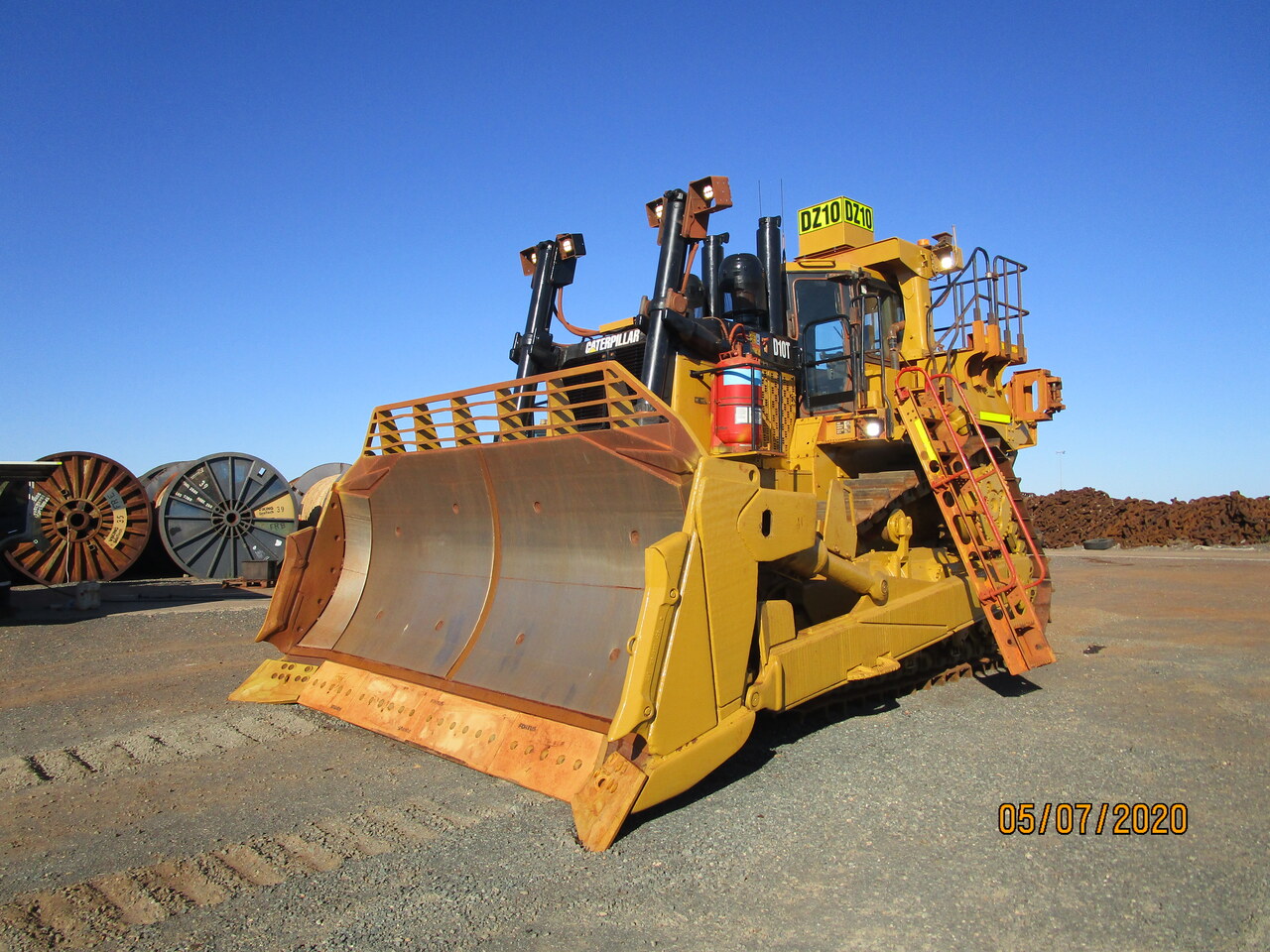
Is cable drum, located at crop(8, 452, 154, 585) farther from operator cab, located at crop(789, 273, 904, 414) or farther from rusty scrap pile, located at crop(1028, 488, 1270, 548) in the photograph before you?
rusty scrap pile, located at crop(1028, 488, 1270, 548)

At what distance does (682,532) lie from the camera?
376cm

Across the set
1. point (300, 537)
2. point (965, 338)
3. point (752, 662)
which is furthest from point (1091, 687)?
point (300, 537)

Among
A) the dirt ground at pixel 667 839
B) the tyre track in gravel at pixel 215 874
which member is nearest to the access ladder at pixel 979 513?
the dirt ground at pixel 667 839

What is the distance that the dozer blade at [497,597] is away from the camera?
4.05 m

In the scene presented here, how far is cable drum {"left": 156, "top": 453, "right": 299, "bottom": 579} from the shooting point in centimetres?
1507

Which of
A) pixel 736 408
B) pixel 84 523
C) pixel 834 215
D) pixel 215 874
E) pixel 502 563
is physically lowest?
pixel 215 874

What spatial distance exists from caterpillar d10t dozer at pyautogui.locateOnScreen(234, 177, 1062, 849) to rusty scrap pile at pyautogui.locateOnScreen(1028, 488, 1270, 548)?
20098mm

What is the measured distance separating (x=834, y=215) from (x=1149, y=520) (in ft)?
78.2

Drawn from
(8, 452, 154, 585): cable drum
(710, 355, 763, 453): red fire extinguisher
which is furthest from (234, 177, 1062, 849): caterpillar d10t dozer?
(8, 452, 154, 585): cable drum

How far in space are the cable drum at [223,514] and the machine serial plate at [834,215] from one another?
11957 mm

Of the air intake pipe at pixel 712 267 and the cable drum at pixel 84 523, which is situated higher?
the air intake pipe at pixel 712 267

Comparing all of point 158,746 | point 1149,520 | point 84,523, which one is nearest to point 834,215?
point 158,746

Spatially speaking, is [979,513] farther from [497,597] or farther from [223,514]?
[223,514]
